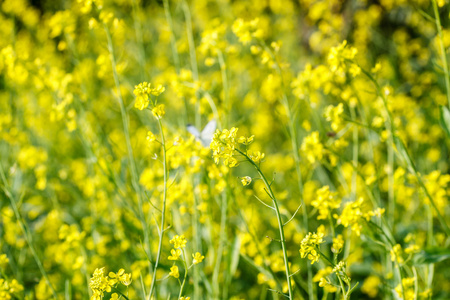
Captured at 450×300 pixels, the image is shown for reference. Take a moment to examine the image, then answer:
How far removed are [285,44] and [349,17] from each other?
0.66 metres

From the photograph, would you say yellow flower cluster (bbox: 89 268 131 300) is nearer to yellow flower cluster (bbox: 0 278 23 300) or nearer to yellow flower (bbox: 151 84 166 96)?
yellow flower cluster (bbox: 0 278 23 300)

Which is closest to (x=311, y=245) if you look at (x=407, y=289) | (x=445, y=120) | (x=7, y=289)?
(x=407, y=289)

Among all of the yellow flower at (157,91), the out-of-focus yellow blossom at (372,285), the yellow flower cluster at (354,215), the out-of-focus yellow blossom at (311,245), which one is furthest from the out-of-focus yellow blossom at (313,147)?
the out-of-focus yellow blossom at (372,285)

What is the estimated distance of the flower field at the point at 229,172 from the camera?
4.86ft

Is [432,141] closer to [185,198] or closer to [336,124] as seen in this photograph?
[336,124]

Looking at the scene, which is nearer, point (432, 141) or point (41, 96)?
point (432, 141)

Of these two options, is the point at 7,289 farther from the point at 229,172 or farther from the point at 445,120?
the point at 445,120

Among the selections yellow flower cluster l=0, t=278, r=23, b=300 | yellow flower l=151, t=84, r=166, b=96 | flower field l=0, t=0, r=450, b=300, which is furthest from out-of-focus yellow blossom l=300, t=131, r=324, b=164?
yellow flower cluster l=0, t=278, r=23, b=300

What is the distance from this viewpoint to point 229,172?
1.79 m

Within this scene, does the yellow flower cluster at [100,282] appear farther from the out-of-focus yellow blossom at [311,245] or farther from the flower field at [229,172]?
the out-of-focus yellow blossom at [311,245]

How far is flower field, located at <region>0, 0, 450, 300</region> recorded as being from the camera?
1482mm

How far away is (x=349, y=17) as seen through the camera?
4.00 meters

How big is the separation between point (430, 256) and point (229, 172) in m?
0.82

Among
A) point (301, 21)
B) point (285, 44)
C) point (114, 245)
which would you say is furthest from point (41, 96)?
point (301, 21)
